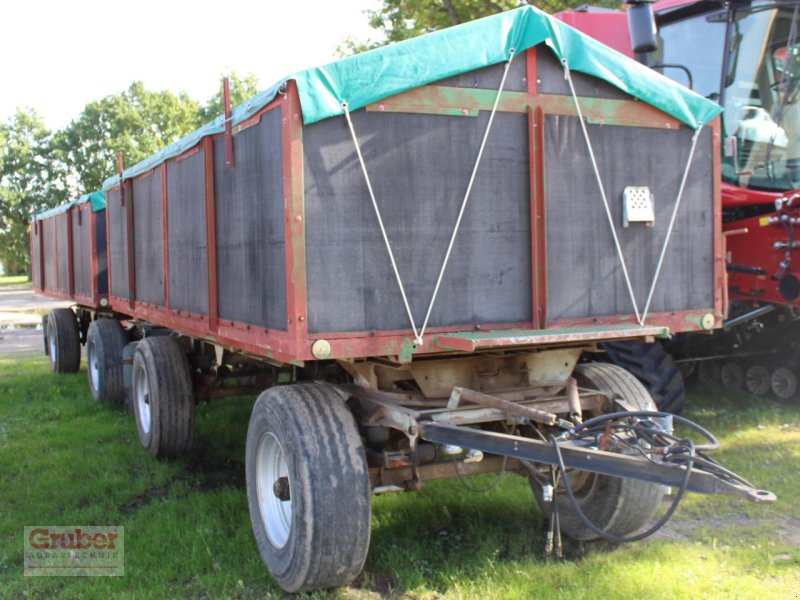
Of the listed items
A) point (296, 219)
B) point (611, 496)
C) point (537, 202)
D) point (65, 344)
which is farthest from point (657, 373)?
point (65, 344)

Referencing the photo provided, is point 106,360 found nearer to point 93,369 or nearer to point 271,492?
point 93,369

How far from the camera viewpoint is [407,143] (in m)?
4.00

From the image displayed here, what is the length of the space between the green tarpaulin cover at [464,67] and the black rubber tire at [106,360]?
209 inches

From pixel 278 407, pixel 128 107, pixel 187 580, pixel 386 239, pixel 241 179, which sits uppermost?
pixel 128 107

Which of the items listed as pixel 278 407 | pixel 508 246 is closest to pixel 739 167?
pixel 508 246

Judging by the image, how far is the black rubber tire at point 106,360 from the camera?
9.08 meters

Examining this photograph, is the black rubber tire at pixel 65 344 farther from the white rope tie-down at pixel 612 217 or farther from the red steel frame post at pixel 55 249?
the white rope tie-down at pixel 612 217

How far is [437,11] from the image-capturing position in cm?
1372

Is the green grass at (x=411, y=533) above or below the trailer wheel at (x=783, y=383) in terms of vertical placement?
below

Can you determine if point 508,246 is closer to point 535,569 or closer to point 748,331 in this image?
point 535,569

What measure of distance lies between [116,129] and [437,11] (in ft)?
133

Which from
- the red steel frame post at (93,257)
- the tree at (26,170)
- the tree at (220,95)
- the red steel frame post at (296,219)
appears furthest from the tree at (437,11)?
the tree at (26,170)

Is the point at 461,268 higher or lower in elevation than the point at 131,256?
lower

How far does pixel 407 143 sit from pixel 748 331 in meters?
5.58
